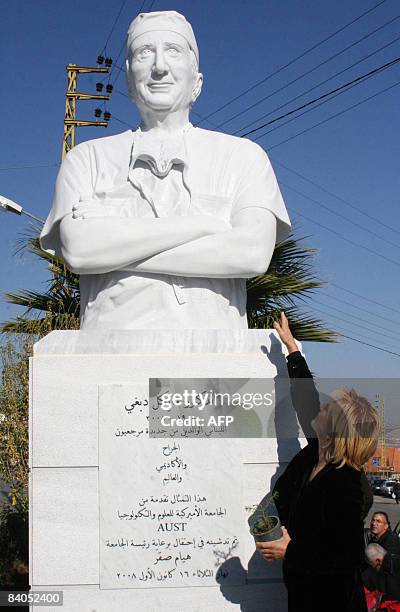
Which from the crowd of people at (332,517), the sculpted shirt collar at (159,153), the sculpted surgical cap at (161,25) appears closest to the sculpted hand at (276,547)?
the crowd of people at (332,517)

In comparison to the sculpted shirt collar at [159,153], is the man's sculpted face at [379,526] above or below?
below

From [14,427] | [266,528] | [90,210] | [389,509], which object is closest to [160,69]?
[90,210]

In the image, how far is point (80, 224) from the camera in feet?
14.2

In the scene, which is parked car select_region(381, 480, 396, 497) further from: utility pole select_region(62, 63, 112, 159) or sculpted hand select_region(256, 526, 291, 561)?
sculpted hand select_region(256, 526, 291, 561)

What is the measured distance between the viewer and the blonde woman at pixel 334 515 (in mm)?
3275

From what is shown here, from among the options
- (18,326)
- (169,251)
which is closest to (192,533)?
(169,251)

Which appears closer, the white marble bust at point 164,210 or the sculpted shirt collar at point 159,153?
the white marble bust at point 164,210

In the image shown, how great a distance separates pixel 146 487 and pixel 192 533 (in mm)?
331

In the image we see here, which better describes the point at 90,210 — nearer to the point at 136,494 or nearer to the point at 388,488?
the point at 136,494

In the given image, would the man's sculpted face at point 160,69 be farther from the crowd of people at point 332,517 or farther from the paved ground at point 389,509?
the paved ground at point 389,509

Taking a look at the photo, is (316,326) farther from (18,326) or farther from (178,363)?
(178,363)

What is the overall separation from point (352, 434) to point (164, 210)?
5.94 feet

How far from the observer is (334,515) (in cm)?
326

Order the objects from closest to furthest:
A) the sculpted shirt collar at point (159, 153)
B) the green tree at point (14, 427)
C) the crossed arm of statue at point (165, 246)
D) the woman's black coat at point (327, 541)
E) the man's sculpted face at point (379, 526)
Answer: the woman's black coat at point (327, 541)
the crossed arm of statue at point (165, 246)
the sculpted shirt collar at point (159, 153)
the man's sculpted face at point (379, 526)
the green tree at point (14, 427)
